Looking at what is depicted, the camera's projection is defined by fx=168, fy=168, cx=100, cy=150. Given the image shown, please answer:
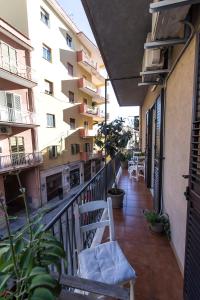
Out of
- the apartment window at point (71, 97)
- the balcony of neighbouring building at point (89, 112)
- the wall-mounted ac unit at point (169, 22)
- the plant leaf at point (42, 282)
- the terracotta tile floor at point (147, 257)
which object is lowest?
the terracotta tile floor at point (147, 257)

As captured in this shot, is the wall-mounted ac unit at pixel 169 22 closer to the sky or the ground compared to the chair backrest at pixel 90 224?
closer to the sky

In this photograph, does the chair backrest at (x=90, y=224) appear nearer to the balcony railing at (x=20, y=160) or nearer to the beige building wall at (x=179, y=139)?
the beige building wall at (x=179, y=139)

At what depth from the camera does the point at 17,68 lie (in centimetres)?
732

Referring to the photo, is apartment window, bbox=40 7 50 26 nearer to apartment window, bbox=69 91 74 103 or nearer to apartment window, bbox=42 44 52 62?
apartment window, bbox=42 44 52 62

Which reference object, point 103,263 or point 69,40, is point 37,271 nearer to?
point 103,263

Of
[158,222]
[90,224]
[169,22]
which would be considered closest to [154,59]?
[169,22]

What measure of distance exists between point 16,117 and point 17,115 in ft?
0.40

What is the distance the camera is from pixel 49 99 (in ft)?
30.1

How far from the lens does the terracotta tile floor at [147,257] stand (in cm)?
149

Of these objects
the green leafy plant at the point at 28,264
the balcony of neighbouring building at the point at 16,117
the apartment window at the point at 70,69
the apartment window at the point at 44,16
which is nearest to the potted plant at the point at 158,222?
the green leafy plant at the point at 28,264

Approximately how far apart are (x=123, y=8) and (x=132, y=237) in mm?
2503

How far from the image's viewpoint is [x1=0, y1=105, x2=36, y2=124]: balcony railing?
672 centimetres

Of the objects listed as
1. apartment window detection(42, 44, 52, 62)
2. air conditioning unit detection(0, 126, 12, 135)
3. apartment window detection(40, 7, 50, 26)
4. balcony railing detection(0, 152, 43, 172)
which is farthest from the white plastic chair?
apartment window detection(40, 7, 50, 26)

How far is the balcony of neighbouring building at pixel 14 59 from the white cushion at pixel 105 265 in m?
7.21
